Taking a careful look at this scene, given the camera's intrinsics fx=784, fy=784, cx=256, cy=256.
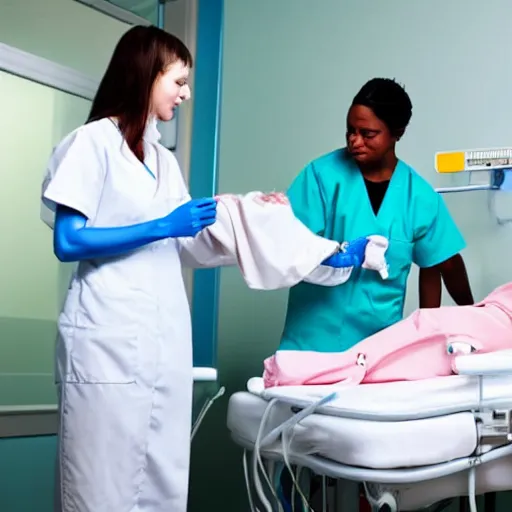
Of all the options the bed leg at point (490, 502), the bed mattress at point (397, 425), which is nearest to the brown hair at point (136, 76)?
the bed mattress at point (397, 425)

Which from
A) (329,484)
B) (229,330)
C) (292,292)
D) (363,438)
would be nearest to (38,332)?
(229,330)

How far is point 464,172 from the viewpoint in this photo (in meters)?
2.12

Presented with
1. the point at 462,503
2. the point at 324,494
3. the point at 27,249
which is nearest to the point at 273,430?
the point at 324,494

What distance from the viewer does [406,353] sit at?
1397 mm

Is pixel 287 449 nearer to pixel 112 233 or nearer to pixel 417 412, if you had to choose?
pixel 417 412

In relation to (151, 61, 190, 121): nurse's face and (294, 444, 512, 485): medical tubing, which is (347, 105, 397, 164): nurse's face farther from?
(294, 444, 512, 485): medical tubing

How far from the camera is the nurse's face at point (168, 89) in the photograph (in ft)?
4.82

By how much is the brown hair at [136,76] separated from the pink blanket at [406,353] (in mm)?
488

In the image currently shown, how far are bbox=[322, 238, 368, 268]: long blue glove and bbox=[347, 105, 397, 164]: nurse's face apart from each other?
26 cm

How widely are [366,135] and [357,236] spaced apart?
242 millimetres

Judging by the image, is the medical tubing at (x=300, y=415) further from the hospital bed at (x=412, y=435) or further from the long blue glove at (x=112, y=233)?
the long blue glove at (x=112, y=233)

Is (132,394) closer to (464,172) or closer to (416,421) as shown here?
(416,421)

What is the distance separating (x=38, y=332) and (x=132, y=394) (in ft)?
3.40

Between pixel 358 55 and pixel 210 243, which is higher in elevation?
pixel 358 55
